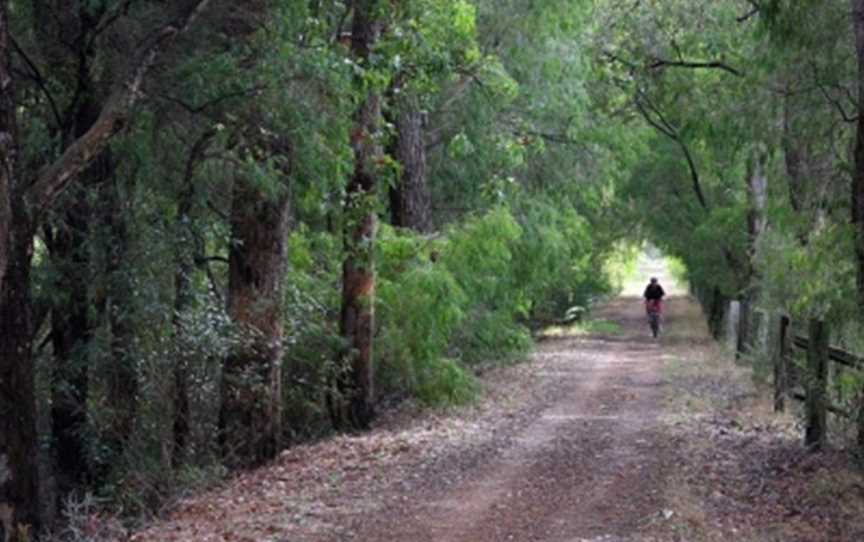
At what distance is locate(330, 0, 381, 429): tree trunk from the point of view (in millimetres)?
17516

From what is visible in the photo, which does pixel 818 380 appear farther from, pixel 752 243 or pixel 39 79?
pixel 752 243

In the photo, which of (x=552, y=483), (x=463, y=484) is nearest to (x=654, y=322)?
(x=552, y=483)

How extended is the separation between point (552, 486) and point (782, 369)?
A: 6296 millimetres

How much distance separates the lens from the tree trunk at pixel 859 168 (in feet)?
36.2

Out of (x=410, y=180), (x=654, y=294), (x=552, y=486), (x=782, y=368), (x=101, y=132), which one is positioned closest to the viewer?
(x=101, y=132)

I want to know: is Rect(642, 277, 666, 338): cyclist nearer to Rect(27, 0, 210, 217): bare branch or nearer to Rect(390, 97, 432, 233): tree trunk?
Rect(390, 97, 432, 233): tree trunk

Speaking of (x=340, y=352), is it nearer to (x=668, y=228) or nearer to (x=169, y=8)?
(x=169, y=8)

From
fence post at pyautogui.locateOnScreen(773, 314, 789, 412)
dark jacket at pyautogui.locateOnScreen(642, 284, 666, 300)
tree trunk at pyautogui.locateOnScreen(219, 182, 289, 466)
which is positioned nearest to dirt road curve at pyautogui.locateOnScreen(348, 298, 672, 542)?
fence post at pyautogui.locateOnScreen(773, 314, 789, 412)

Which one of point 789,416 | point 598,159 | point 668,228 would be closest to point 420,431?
point 789,416

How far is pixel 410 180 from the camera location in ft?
69.5

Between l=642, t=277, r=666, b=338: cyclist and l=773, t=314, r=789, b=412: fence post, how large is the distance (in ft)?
68.7

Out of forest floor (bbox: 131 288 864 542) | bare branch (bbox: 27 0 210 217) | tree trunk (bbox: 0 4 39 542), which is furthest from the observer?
forest floor (bbox: 131 288 864 542)

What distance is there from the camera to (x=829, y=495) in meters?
10.8

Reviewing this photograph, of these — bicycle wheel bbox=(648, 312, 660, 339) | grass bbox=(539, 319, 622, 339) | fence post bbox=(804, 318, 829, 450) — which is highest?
fence post bbox=(804, 318, 829, 450)
